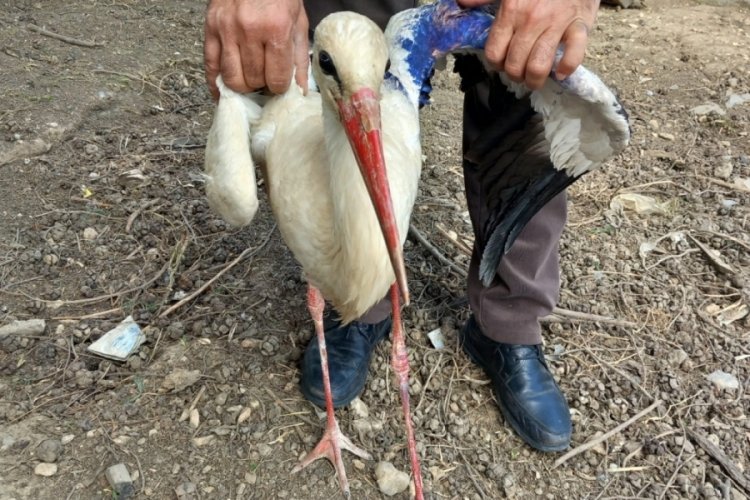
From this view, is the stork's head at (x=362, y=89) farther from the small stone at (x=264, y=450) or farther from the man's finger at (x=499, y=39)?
the small stone at (x=264, y=450)

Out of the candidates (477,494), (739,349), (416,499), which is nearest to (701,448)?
(739,349)

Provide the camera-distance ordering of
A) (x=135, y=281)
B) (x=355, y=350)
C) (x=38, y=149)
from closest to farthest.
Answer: (x=355, y=350) → (x=135, y=281) → (x=38, y=149)

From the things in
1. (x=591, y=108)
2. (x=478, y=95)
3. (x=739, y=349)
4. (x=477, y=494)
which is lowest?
(x=477, y=494)

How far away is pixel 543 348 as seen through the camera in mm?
2584

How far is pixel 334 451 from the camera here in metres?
2.14

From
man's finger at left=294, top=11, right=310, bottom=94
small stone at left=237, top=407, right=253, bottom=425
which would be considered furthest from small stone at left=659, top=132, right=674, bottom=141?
small stone at left=237, top=407, right=253, bottom=425

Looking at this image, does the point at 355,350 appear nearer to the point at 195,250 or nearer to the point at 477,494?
the point at 477,494

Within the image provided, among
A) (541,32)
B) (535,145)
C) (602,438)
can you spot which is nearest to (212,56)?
(541,32)

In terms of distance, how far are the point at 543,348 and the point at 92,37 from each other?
3466 millimetres

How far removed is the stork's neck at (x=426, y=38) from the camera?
1816 millimetres

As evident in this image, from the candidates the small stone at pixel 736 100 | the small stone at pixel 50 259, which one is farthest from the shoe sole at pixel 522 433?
the small stone at pixel 736 100

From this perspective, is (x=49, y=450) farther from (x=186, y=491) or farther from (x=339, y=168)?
(x=339, y=168)

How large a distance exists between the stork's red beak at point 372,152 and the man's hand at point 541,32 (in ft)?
1.35

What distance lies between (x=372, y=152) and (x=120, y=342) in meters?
1.46
